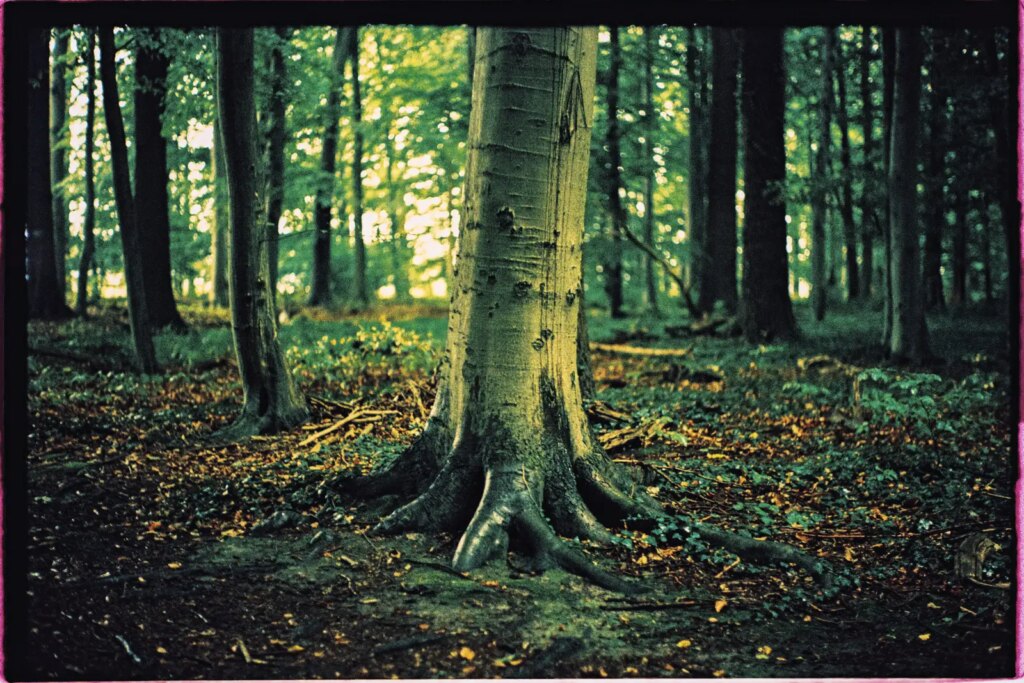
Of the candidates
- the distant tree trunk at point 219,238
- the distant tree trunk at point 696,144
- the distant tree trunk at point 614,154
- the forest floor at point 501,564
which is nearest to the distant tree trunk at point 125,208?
the forest floor at point 501,564

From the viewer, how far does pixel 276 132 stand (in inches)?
524

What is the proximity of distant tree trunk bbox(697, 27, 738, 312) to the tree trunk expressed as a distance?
44.2 ft

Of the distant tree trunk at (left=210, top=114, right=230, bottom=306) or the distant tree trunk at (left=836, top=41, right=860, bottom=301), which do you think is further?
the distant tree trunk at (left=210, top=114, right=230, bottom=306)

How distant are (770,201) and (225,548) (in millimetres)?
10751

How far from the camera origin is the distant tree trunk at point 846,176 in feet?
42.3

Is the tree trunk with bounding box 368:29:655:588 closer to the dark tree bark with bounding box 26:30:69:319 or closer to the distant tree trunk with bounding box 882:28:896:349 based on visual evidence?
the dark tree bark with bounding box 26:30:69:319

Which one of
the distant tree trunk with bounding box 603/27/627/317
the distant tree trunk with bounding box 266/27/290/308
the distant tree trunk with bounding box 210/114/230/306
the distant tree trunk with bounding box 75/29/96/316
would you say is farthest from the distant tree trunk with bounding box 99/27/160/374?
the distant tree trunk with bounding box 603/27/627/317

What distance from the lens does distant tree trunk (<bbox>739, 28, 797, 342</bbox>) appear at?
12.8 m

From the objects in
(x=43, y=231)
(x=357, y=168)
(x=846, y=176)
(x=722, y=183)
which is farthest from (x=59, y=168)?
(x=846, y=176)

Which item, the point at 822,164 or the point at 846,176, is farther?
the point at 822,164

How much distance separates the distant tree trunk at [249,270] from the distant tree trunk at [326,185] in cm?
964

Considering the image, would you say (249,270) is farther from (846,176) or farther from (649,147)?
(649,147)

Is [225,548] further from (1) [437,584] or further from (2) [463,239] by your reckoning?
(2) [463,239]

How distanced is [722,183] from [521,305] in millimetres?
14019
